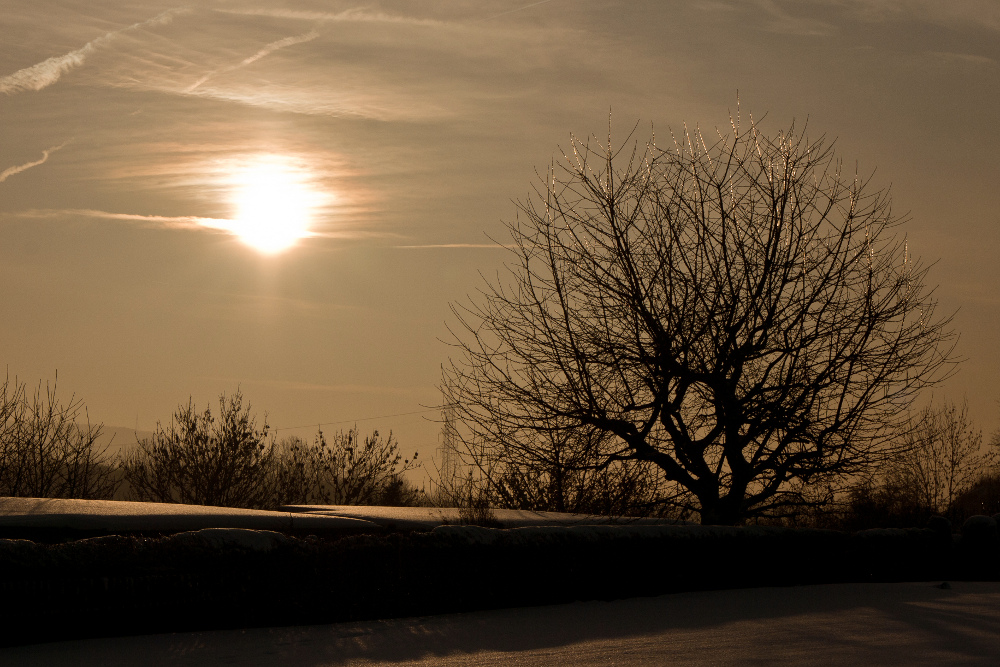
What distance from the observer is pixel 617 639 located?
22.6 ft

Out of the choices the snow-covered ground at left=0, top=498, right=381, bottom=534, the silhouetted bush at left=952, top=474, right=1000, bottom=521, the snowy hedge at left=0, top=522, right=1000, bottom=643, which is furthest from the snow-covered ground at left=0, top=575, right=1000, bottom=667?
the silhouetted bush at left=952, top=474, right=1000, bottom=521

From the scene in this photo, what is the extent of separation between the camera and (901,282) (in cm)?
1289

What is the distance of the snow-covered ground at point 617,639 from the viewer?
6.10 m

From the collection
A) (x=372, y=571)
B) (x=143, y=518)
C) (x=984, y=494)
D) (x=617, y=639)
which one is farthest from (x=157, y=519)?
(x=984, y=494)

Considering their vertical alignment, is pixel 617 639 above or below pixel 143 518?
below

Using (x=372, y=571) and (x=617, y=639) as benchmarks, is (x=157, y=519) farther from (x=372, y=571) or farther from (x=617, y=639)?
(x=617, y=639)

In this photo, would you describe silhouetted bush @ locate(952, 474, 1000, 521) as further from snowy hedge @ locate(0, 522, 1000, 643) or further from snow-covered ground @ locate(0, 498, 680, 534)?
snow-covered ground @ locate(0, 498, 680, 534)

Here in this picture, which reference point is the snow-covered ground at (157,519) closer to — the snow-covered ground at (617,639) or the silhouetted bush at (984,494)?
the snow-covered ground at (617,639)

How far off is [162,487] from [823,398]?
54.0ft

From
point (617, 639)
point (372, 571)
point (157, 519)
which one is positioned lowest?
point (617, 639)

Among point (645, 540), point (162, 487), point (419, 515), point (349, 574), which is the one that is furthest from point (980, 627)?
point (162, 487)

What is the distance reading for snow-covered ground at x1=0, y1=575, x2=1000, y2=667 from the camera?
6.10 metres

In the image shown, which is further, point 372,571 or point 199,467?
point 199,467

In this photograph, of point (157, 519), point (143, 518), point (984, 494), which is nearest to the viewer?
point (143, 518)
